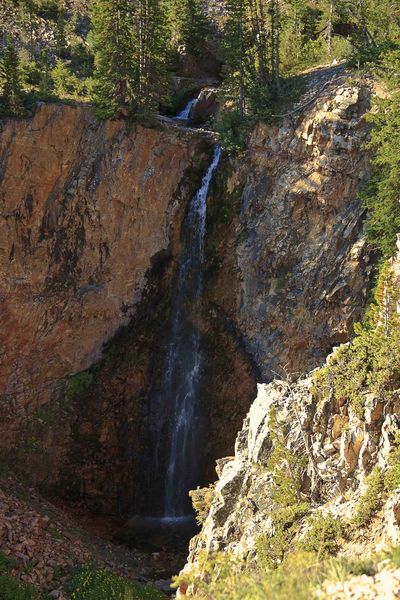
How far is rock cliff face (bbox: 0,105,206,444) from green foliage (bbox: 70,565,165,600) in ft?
28.9

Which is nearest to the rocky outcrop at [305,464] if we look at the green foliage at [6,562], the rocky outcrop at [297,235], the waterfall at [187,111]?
the green foliage at [6,562]

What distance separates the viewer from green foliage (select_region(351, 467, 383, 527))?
1056 cm

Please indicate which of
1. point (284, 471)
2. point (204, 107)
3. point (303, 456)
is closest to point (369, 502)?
point (303, 456)

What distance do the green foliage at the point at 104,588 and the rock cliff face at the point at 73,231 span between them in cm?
880

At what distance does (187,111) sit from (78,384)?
54.9 feet

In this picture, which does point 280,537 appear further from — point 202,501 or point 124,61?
point 124,61

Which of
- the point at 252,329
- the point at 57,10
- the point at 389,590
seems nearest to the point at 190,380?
the point at 252,329

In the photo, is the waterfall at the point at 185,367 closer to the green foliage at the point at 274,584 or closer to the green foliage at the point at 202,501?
the green foliage at the point at 202,501

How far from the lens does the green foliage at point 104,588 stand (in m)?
15.8

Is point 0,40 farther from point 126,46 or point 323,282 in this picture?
point 323,282

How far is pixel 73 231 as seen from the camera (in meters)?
24.2

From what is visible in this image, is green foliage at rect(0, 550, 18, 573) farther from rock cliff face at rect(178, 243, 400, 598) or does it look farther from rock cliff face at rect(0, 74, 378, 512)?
rock cliff face at rect(0, 74, 378, 512)

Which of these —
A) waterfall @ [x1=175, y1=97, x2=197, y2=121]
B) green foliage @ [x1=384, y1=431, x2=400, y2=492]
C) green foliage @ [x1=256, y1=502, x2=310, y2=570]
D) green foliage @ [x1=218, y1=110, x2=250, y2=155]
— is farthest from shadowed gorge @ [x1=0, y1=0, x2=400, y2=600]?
green foliage @ [x1=384, y1=431, x2=400, y2=492]

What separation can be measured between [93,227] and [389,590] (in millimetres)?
20580
